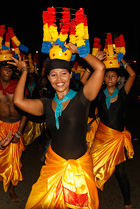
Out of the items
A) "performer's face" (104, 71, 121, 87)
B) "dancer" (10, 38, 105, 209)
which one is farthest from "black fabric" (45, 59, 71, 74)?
"performer's face" (104, 71, 121, 87)

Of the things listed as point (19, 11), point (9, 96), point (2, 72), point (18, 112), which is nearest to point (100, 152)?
point (18, 112)

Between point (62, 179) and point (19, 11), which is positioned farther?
point (19, 11)

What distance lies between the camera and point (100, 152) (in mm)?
3715

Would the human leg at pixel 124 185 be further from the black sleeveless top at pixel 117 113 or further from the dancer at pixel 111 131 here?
the black sleeveless top at pixel 117 113

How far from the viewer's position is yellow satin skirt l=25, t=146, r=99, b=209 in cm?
220

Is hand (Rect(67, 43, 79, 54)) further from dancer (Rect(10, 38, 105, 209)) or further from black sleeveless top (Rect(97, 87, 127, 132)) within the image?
black sleeveless top (Rect(97, 87, 127, 132))

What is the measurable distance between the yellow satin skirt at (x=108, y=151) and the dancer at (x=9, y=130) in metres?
1.29

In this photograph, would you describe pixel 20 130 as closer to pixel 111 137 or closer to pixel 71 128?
pixel 111 137

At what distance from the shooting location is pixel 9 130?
3883 mm

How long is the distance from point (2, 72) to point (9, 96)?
1.40 ft

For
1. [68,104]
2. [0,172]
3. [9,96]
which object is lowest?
[0,172]

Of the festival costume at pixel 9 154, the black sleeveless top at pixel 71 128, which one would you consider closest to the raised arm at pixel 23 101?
the black sleeveless top at pixel 71 128

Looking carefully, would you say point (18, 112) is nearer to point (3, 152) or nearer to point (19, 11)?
point (3, 152)

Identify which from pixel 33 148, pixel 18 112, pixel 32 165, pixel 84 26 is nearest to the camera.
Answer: pixel 84 26
